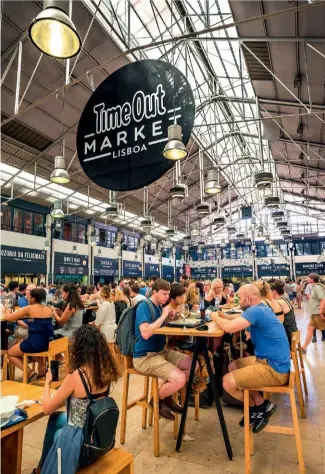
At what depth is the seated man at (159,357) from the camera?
263 cm

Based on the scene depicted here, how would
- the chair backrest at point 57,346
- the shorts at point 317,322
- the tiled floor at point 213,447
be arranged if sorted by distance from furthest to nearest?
the shorts at point 317,322 < the chair backrest at point 57,346 < the tiled floor at point 213,447

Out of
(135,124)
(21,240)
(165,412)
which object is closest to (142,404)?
(165,412)

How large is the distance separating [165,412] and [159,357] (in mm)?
462

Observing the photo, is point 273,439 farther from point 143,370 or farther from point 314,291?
point 314,291

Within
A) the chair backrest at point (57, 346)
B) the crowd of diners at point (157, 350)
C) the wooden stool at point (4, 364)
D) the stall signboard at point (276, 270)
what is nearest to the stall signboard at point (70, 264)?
the crowd of diners at point (157, 350)

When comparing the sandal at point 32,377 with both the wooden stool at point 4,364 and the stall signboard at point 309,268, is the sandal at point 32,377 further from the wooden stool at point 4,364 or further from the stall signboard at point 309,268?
the stall signboard at point 309,268

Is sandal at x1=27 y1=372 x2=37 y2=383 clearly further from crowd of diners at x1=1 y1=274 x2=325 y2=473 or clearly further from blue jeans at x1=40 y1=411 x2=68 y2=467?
blue jeans at x1=40 y1=411 x2=68 y2=467

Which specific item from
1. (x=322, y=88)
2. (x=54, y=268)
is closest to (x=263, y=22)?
(x=322, y=88)

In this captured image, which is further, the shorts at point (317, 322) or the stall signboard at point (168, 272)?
the stall signboard at point (168, 272)

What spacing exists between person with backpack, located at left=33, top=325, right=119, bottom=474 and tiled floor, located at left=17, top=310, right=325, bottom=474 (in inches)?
40.3

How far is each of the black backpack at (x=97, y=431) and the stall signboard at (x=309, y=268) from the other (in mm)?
30502

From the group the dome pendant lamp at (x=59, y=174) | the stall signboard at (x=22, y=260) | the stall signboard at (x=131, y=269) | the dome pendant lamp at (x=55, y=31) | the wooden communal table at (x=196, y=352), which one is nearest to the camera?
the dome pendant lamp at (x=55, y=31)

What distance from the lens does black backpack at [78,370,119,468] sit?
154 cm

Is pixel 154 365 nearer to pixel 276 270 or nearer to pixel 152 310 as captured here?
pixel 152 310
